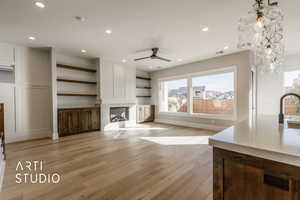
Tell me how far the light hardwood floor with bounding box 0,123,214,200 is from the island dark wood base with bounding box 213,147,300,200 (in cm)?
92

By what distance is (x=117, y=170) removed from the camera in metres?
2.40

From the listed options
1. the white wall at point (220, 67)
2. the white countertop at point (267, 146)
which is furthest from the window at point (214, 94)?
the white countertop at point (267, 146)

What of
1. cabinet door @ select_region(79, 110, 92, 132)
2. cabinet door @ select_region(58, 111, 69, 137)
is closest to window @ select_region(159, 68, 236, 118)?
→ cabinet door @ select_region(79, 110, 92, 132)

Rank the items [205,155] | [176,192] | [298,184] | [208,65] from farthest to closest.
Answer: [208,65] → [205,155] → [176,192] → [298,184]

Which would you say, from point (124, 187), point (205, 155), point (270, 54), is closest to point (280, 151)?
point (124, 187)

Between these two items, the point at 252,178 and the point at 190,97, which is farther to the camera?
the point at 190,97

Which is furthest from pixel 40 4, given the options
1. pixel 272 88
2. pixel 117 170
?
pixel 272 88

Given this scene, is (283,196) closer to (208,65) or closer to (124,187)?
(124,187)

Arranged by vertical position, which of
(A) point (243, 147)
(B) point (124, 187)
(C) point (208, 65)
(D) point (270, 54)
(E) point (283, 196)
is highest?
(C) point (208, 65)

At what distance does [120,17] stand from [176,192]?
2953 millimetres

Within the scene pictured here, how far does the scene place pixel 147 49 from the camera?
450 cm

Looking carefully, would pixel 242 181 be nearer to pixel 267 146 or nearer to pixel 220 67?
pixel 267 146

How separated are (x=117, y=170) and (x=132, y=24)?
2744mm

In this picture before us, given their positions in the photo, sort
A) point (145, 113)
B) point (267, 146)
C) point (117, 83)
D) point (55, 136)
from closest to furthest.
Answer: point (267, 146)
point (55, 136)
point (117, 83)
point (145, 113)
